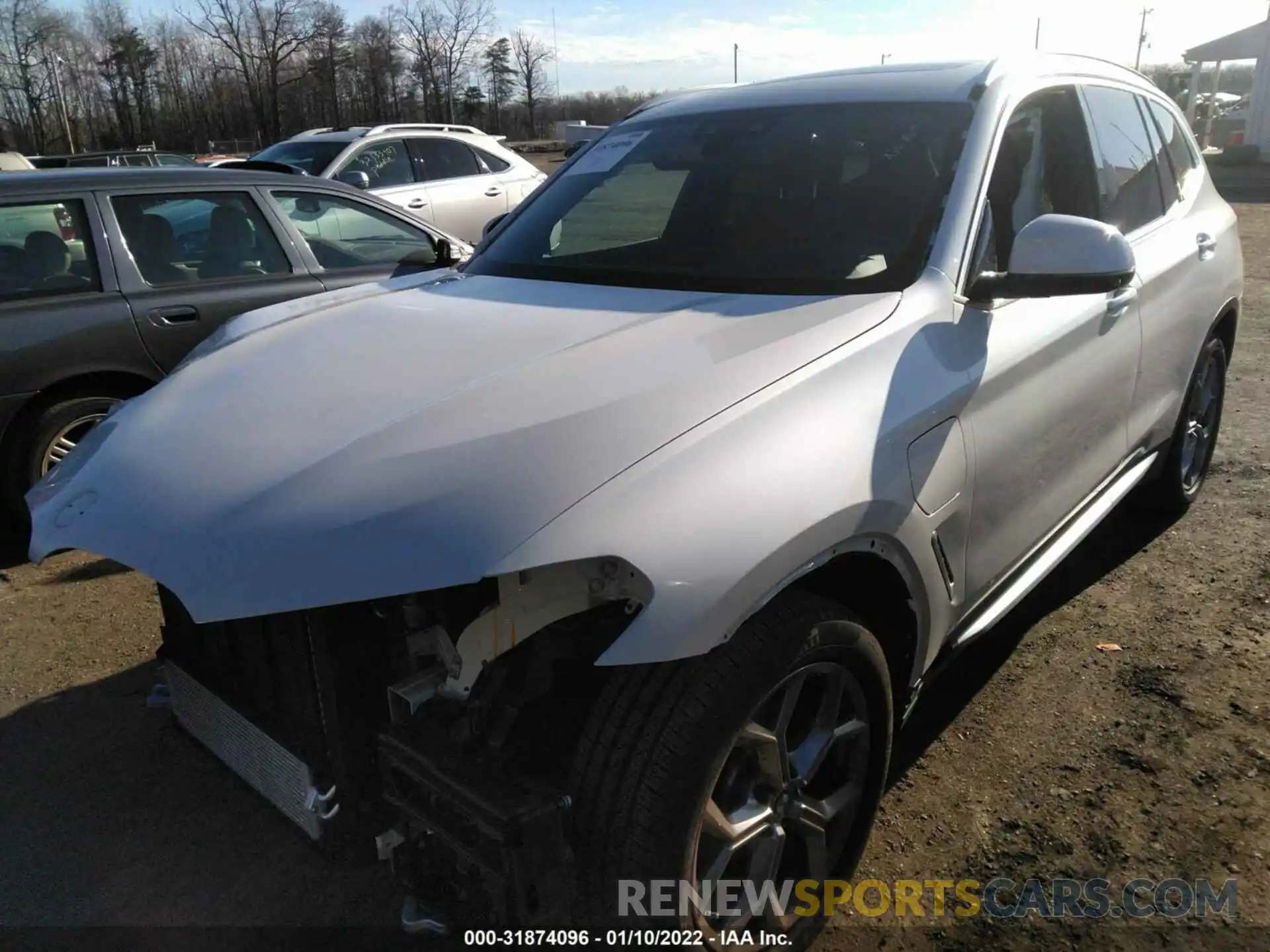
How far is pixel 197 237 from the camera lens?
4984 mm

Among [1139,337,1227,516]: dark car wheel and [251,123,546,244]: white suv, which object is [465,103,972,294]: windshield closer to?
[1139,337,1227,516]: dark car wheel

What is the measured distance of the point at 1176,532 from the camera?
4.32 metres

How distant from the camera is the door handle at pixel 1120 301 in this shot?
297 centimetres

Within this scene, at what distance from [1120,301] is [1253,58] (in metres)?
32.9

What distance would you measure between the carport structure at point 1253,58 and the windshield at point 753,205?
31.7 metres

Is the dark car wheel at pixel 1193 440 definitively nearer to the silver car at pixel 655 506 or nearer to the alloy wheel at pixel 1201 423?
the alloy wheel at pixel 1201 423

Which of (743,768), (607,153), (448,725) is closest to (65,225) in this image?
(607,153)

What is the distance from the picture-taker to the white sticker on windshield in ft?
11.0

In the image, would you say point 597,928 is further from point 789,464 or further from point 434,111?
point 434,111

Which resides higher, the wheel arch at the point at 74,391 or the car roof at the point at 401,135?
the car roof at the point at 401,135

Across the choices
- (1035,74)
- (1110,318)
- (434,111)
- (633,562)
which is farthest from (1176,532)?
(434,111)

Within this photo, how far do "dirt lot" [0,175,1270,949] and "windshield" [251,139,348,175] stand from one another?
6321 mm

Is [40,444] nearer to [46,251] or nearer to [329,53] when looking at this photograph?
[46,251]

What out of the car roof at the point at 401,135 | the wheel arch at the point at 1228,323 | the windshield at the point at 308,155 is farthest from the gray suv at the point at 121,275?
the car roof at the point at 401,135
